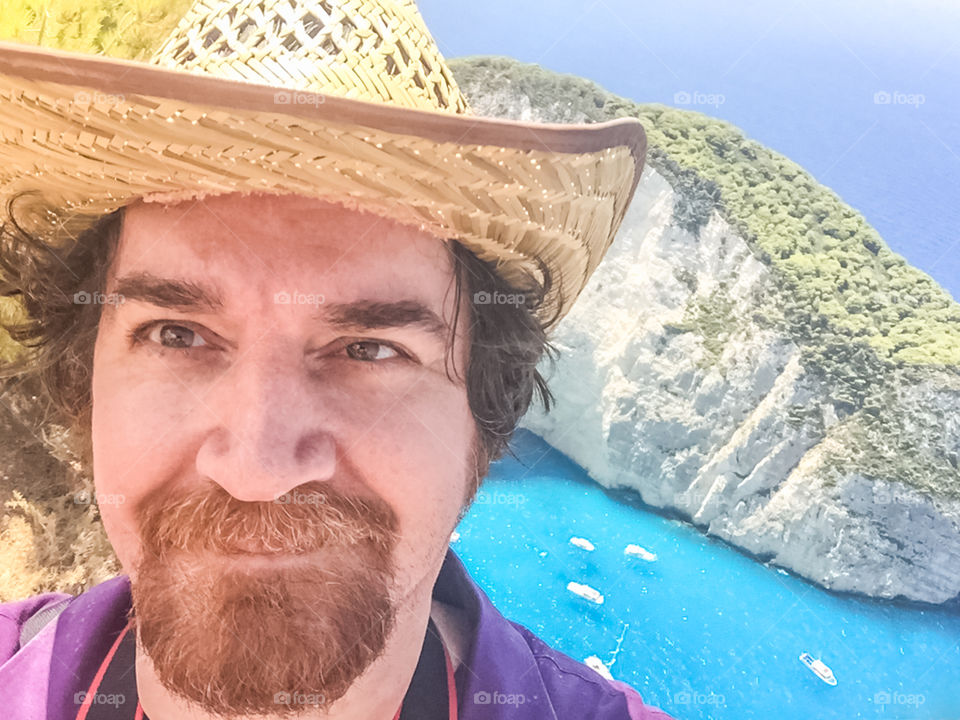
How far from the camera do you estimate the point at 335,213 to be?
0.82 metres

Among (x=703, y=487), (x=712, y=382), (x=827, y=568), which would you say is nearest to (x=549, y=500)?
(x=703, y=487)

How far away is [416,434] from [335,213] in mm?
A: 317

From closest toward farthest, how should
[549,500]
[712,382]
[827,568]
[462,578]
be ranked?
1. [462,578]
2. [827,568]
3. [712,382]
4. [549,500]

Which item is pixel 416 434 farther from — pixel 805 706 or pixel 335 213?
pixel 805 706

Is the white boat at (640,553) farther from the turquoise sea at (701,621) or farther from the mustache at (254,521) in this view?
the mustache at (254,521)

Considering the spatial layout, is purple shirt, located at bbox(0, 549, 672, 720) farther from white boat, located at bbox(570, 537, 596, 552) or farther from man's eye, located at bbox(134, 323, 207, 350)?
white boat, located at bbox(570, 537, 596, 552)

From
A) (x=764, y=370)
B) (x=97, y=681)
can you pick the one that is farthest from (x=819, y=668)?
(x=97, y=681)

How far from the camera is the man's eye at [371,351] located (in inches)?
34.0

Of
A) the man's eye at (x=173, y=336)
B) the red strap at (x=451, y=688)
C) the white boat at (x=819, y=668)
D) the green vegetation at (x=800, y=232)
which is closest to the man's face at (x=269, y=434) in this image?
the man's eye at (x=173, y=336)

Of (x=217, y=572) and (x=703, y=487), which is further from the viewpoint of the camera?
(x=703, y=487)

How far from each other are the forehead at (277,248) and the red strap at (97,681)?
733 mm

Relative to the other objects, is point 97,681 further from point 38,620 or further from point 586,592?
point 586,592

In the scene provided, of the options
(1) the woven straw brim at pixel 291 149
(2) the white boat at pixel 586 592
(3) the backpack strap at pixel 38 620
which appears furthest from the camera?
(2) the white boat at pixel 586 592

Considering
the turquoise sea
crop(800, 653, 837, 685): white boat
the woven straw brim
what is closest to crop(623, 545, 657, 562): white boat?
the turquoise sea
